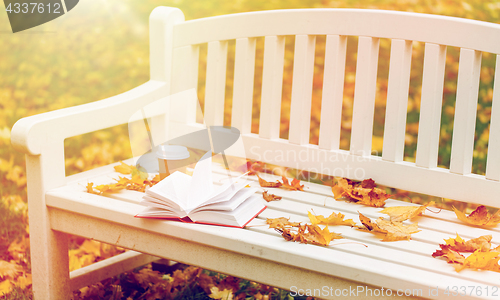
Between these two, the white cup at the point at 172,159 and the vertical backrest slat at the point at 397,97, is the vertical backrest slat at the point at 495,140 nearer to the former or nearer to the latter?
the vertical backrest slat at the point at 397,97

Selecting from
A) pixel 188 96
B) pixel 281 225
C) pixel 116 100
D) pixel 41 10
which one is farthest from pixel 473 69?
pixel 41 10

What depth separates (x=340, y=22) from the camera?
6.16 ft

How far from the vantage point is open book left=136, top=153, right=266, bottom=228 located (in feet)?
4.64

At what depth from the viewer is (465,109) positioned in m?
1.71

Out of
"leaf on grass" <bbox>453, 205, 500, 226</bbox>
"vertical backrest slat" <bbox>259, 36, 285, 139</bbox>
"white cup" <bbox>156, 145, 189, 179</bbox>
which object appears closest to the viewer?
"leaf on grass" <bbox>453, 205, 500, 226</bbox>

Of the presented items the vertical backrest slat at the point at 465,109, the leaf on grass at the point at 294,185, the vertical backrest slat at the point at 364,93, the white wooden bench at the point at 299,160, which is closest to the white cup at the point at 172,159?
the white wooden bench at the point at 299,160

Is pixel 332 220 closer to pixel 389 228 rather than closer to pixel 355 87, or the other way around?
pixel 389 228

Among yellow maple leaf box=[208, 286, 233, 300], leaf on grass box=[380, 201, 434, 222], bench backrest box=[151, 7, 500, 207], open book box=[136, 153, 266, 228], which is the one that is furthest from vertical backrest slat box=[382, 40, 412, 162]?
yellow maple leaf box=[208, 286, 233, 300]

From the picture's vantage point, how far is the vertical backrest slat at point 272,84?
2027 millimetres

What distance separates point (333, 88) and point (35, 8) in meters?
3.62

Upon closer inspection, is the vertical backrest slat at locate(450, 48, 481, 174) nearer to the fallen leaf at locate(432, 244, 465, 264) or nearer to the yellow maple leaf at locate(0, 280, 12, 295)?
the fallen leaf at locate(432, 244, 465, 264)

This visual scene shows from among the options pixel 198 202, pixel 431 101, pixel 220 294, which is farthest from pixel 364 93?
pixel 220 294

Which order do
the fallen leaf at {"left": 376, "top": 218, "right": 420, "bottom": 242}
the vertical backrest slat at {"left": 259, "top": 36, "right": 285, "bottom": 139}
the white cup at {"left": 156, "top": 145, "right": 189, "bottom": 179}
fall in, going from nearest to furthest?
1. the fallen leaf at {"left": 376, "top": 218, "right": 420, "bottom": 242}
2. the white cup at {"left": 156, "top": 145, "right": 189, "bottom": 179}
3. the vertical backrest slat at {"left": 259, "top": 36, "right": 285, "bottom": 139}

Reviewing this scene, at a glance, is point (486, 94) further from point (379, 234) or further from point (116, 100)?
point (116, 100)
